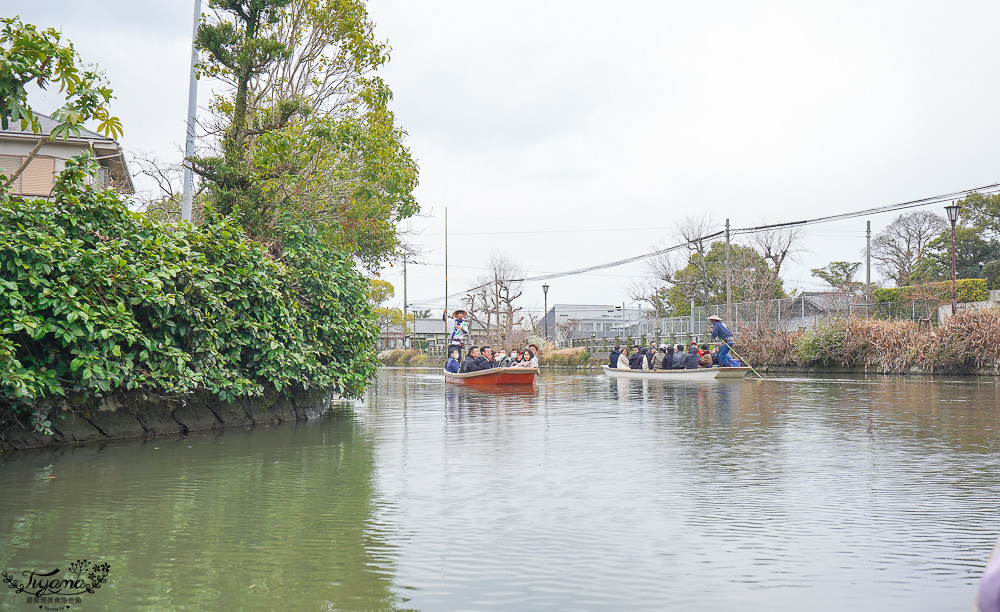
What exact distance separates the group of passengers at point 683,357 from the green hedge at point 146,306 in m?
18.2

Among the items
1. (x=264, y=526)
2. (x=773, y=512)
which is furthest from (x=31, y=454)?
(x=773, y=512)

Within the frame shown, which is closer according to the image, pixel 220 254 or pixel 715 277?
pixel 220 254

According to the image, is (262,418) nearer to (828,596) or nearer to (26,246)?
(26,246)

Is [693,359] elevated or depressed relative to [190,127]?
depressed

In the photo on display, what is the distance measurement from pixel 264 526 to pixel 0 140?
858 inches

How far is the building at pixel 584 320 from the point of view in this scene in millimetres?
65500

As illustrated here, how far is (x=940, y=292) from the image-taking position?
3625 centimetres

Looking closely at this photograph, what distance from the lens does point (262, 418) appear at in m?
13.2

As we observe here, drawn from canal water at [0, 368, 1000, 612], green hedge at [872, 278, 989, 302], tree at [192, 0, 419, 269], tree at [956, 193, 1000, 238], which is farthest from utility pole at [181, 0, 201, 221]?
tree at [956, 193, 1000, 238]

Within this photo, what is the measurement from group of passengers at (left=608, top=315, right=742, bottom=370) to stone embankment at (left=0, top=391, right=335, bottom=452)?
18491mm

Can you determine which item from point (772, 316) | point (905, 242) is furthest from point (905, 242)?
point (772, 316)

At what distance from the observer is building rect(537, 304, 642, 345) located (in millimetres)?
65500

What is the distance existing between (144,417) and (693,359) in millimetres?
21658

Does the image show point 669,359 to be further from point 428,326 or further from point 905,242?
point 428,326
